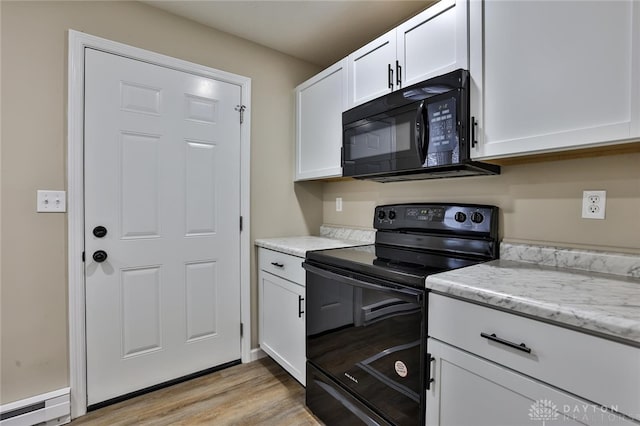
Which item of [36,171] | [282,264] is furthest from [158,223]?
[282,264]

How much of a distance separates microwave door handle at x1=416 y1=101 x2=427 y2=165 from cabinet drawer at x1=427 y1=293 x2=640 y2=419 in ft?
2.32

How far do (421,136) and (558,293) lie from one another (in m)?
0.86

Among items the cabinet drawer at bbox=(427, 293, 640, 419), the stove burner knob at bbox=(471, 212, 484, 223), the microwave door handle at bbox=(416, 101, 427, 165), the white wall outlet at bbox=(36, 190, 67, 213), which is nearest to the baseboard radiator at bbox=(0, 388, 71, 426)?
the white wall outlet at bbox=(36, 190, 67, 213)

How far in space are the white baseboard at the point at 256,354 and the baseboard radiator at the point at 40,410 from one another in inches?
42.2

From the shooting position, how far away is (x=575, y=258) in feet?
4.16

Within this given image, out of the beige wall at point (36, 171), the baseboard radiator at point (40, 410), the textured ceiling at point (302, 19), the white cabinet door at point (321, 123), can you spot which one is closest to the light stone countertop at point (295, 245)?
the white cabinet door at point (321, 123)

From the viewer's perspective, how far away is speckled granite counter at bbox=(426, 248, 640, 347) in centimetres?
74

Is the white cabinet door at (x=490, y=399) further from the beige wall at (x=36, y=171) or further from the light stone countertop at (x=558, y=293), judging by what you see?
the beige wall at (x=36, y=171)

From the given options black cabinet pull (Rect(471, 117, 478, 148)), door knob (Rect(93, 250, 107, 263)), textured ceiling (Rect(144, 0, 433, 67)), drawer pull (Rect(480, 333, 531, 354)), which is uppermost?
textured ceiling (Rect(144, 0, 433, 67))

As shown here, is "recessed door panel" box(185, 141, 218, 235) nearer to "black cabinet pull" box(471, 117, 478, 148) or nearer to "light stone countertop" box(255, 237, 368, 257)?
"light stone countertop" box(255, 237, 368, 257)

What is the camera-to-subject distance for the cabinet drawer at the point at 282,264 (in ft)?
6.08

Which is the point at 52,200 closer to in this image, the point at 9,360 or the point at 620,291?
the point at 9,360

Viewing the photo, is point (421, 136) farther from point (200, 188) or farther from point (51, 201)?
point (51, 201)

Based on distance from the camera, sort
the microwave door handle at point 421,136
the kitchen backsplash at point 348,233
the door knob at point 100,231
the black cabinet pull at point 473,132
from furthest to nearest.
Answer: the kitchen backsplash at point 348,233 → the door knob at point 100,231 → the microwave door handle at point 421,136 → the black cabinet pull at point 473,132
